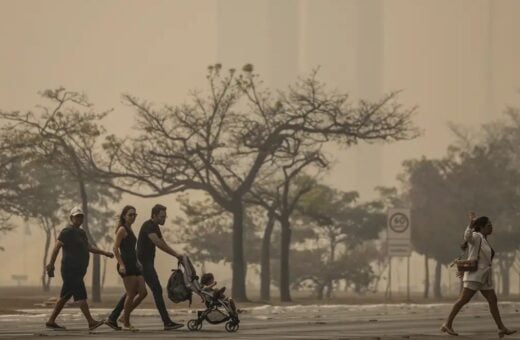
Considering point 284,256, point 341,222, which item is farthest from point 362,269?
point 284,256

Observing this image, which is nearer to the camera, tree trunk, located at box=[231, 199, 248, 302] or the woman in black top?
the woman in black top

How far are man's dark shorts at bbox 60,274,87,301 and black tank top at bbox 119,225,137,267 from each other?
0.86 metres

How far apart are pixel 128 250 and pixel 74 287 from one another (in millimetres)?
1079

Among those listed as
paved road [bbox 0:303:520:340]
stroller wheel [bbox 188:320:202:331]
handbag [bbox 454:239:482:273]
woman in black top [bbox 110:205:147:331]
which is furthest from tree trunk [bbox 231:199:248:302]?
handbag [bbox 454:239:482:273]

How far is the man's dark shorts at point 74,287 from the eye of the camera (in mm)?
24469

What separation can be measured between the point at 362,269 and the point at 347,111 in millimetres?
40971

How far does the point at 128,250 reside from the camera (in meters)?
24.2

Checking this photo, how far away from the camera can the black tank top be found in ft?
79.3

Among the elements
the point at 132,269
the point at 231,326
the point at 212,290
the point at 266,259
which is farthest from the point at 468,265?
the point at 266,259

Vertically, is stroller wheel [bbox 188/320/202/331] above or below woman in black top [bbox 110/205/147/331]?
below

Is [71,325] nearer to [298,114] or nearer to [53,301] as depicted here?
[53,301]

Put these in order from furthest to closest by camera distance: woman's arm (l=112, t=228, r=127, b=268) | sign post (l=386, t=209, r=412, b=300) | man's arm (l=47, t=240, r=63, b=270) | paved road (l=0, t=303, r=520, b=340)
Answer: sign post (l=386, t=209, r=412, b=300) < woman's arm (l=112, t=228, r=127, b=268) < man's arm (l=47, t=240, r=63, b=270) < paved road (l=0, t=303, r=520, b=340)

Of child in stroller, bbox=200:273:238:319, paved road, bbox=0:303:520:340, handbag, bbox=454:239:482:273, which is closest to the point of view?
handbag, bbox=454:239:482:273

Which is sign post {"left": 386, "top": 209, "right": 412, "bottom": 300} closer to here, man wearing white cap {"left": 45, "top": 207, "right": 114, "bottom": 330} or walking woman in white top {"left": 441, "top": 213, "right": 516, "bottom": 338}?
man wearing white cap {"left": 45, "top": 207, "right": 114, "bottom": 330}
